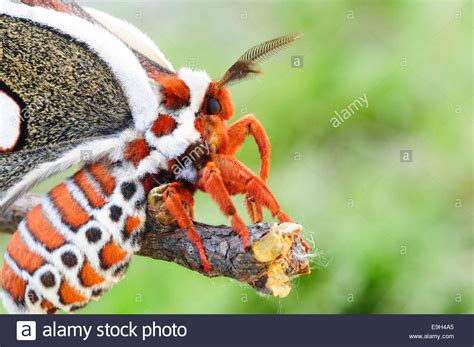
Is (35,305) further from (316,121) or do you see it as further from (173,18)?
(173,18)

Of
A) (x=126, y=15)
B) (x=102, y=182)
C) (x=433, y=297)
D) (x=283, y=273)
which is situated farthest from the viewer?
(x=126, y=15)

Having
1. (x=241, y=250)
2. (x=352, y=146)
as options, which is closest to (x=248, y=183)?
(x=241, y=250)

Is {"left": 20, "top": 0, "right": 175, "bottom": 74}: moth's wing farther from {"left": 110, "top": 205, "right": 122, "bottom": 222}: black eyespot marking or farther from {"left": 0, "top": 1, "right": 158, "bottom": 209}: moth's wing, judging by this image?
{"left": 110, "top": 205, "right": 122, "bottom": 222}: black eyespot marking

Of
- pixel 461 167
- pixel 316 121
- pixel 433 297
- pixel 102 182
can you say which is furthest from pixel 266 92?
pixel 102 182

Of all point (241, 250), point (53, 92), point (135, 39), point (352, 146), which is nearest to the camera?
point (241, 250)

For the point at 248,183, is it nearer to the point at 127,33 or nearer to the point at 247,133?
the point at 247,133

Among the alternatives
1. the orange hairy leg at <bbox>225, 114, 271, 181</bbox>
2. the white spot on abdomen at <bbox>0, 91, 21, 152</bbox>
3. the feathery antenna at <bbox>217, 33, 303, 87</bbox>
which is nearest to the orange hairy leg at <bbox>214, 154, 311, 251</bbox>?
the orange hairy leg at <bbox>225, 114, 271, 181</bbox>

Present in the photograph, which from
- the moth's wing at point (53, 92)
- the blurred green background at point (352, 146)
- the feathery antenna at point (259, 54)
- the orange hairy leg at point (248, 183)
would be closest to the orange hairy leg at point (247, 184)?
the orange hairy leg at point (248, 183)
